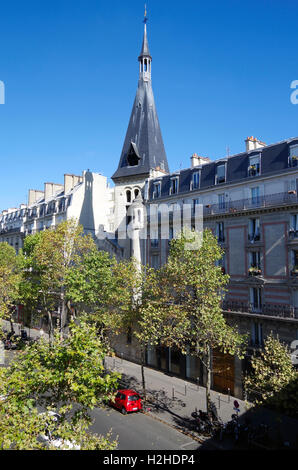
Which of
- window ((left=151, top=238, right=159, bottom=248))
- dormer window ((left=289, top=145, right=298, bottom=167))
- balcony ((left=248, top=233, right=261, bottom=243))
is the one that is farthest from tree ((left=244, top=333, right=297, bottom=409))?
window ((left=151, top=238, right=159, bottom=248))

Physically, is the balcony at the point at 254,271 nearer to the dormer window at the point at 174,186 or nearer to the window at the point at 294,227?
the window at the point at 294,227

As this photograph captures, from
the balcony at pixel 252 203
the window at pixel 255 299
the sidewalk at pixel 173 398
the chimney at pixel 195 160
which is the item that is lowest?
the sidewalk at pixel 173 398

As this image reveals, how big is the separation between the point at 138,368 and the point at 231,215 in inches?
680

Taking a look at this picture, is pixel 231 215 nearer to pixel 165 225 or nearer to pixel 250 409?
pixel 165 225

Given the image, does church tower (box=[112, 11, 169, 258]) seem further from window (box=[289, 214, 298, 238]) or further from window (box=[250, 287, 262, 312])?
window (box=[289, 214, 298, 238])

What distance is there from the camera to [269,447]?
1842cm

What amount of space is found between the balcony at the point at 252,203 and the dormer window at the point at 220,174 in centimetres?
247

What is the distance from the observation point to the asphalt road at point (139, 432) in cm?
1878

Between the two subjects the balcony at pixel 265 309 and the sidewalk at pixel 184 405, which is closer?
the sidewalk at pixel 184 405

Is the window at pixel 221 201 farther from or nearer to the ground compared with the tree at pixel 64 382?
farther from the ground

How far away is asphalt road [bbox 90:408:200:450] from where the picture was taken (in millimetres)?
18781

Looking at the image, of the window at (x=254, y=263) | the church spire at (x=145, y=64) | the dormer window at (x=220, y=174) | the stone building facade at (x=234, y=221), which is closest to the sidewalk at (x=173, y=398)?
the stone building facade at (x=234, y=221)

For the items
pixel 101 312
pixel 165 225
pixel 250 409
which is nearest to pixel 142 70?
pixel 165 225

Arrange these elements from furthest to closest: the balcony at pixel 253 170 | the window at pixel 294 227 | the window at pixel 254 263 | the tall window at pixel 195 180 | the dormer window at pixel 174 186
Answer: the dormer window at pixel 174 186 → the tall window at pixel 195 180 → the balcony at pixel 253 170 → the window at pixel 254 263 → the window at pixel 294 227
